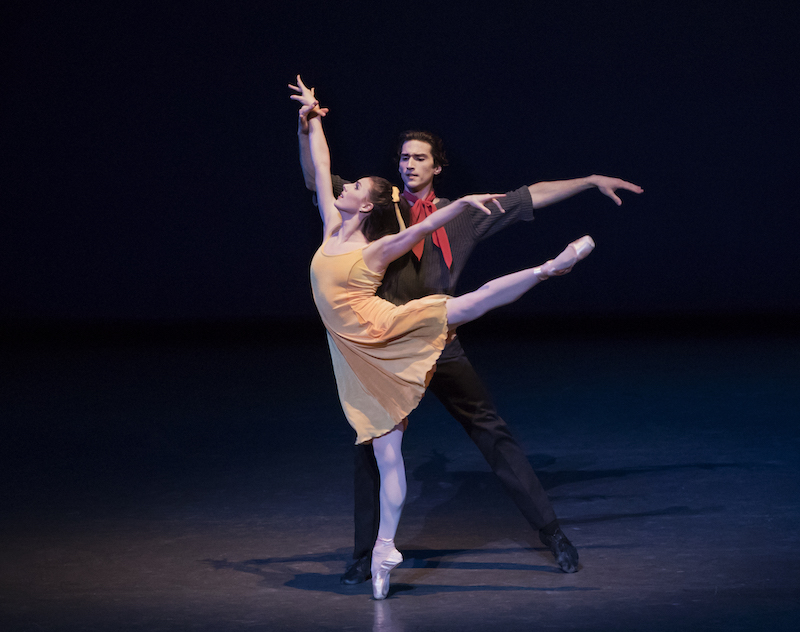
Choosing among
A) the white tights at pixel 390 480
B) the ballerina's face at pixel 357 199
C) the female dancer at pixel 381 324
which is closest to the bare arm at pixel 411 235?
the female dancer at pixel 381 324

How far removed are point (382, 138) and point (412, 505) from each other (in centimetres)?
495

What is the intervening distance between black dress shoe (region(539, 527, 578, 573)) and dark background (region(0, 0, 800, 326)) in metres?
5.22

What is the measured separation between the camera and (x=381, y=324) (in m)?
2.60

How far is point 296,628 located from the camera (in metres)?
2.34

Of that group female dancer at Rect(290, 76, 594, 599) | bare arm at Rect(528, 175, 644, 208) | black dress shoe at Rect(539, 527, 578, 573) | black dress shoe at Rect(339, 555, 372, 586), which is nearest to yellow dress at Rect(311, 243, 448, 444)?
female dancer at Rect(290, 76, 594, 599)

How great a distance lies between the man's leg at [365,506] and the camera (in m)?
2.73

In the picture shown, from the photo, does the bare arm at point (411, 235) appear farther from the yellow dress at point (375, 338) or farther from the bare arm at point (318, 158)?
the bare arm at point (318, 158)

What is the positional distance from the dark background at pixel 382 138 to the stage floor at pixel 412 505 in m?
2.16

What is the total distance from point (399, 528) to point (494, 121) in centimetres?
526

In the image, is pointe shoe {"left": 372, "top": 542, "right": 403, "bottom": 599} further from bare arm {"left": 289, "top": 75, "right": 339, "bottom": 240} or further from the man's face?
the man's face

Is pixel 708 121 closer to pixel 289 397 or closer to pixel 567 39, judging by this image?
pixel 567 39

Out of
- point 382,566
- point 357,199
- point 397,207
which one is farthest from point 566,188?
point 382,566

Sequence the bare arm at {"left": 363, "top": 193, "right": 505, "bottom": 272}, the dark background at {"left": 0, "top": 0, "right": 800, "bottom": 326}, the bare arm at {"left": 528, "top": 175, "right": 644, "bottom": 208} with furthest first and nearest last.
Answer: the dark background at {"left": 0, "top": 0, "right": 800, "bottom": 326}, the bare arm at {"left": 528, "top": 175, "right": 644, "bottom": 208}, the bare arm at {"left": 363, "top": 193, "right": 505, "bottom": 272}

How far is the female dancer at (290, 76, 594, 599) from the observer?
2.57m
